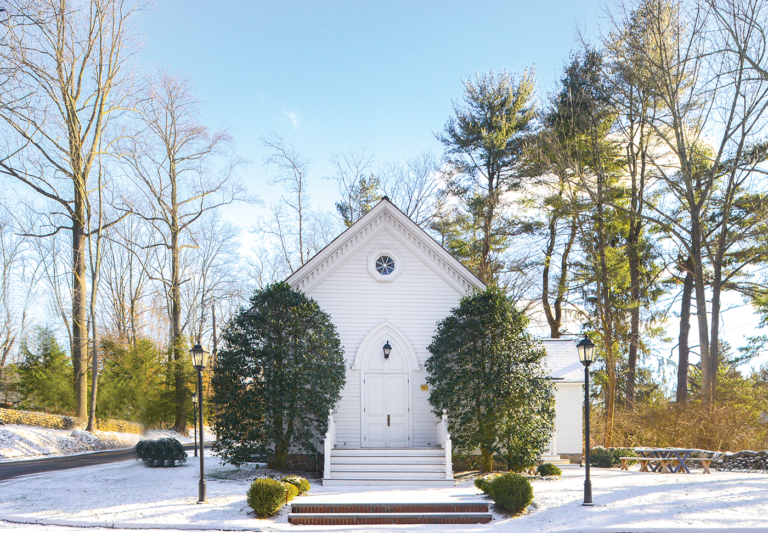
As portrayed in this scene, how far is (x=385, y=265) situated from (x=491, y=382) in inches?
192

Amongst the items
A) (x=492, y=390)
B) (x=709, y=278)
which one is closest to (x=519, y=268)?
(x=709, y=278)

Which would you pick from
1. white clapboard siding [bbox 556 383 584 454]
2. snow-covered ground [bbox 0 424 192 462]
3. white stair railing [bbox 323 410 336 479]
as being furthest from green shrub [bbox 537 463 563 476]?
snow-covered ground [bbox 0 424 192 462]

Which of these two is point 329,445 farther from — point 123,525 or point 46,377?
point 46,377

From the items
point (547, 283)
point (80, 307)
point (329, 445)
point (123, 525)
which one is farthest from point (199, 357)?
point (547, 283)

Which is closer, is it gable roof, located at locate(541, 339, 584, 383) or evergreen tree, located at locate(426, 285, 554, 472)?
evergreen tree, located at locate(426, 285, 554, 472)

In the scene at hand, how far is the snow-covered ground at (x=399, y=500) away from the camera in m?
9.20

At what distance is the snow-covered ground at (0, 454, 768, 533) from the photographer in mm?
9195

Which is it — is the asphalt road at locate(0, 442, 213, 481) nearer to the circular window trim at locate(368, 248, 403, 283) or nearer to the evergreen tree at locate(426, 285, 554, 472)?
the circular window trim at locate(368, 248, 403, 283)

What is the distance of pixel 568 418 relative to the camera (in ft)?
62.3

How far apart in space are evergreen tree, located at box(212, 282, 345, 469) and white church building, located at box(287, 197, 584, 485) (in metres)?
1.43

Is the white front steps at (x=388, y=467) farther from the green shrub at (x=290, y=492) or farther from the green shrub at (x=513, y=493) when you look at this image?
the green shrub at (x=513, y=493)

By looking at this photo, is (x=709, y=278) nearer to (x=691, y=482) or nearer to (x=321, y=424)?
(x=691, y=482)

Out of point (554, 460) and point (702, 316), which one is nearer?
point (554, 460)

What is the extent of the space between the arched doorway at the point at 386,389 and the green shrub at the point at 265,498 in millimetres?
5824
